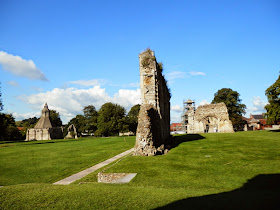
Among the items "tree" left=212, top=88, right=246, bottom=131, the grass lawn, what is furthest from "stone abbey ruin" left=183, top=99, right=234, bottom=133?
the grass lawn

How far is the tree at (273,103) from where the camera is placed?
87.7 feet

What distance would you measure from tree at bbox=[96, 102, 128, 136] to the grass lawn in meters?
35.9

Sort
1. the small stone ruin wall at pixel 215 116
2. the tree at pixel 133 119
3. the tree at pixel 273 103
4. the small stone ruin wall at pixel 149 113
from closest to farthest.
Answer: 1. the small stone ruin wall at pixel 149 113
2. the tree at pixel 273 103
3. the small stone ruin wall at pixel 215 116
4. the tree at pixel 133 119

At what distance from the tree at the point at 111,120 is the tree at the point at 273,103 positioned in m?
31.4

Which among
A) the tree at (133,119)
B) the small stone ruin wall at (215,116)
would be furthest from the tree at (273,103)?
the tree at (133,119)

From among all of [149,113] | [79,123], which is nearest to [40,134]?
[79,123]

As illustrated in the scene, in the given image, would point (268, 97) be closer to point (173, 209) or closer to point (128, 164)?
point (128, 164)

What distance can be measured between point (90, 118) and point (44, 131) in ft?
59.8

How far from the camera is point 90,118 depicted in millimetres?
66562

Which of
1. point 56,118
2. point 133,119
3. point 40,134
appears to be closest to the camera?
point 40,134

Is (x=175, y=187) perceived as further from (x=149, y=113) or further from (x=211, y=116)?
(x=211, y=116)

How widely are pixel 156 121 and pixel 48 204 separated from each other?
11016mm

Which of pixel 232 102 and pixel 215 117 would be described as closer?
pixel 215 117

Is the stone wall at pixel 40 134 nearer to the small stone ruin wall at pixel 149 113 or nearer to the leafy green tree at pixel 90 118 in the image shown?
the leafy green tree at pixel 90 118
